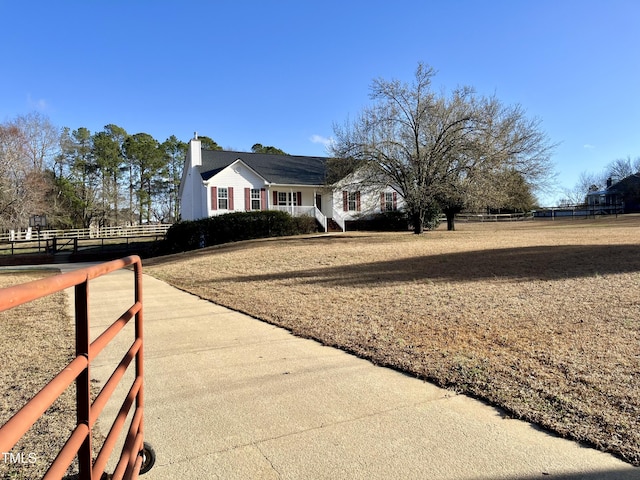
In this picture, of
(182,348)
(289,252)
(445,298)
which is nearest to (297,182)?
(289,252)

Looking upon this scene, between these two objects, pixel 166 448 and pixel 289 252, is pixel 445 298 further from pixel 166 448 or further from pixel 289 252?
pixel 289 252

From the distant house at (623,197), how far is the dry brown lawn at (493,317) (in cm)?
4883

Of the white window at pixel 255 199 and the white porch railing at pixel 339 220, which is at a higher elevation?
the white window at pixel 255 199

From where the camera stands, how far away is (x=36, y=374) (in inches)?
166

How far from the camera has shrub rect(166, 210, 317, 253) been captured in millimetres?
24062

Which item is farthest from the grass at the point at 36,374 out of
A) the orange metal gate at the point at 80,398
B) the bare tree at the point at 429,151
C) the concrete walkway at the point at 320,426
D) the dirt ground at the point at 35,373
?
the bare tree at the point at 429,151

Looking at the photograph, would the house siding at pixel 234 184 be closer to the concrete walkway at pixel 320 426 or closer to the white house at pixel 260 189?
the white house at pixel 260 189

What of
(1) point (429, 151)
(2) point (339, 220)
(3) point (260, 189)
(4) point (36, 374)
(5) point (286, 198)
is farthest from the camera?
(5) point (286, 198)

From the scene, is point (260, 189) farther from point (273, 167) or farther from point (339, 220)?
point (339, 220)

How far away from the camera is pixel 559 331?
17.3 ft

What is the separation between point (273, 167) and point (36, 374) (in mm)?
28443

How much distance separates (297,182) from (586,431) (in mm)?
27995

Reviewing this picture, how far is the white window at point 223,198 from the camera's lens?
93.2ft

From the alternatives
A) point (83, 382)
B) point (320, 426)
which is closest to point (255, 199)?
point (320, 426)
